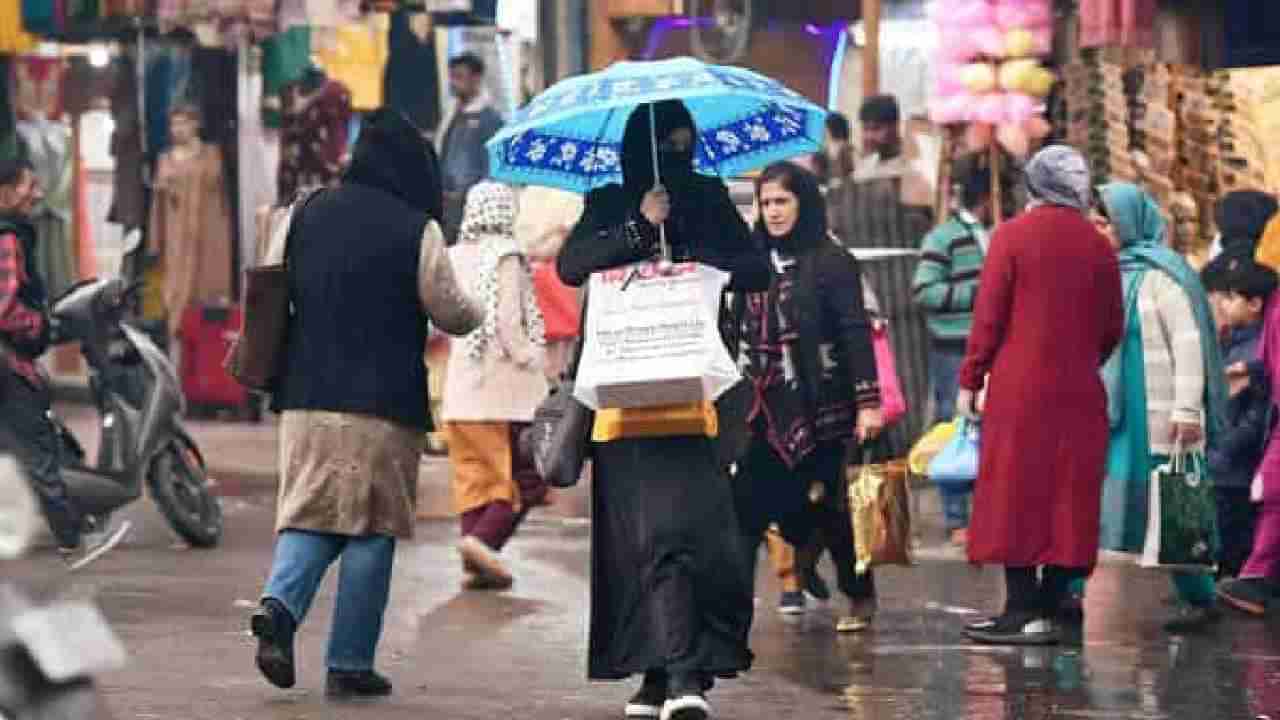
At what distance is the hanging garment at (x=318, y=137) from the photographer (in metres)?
23.3

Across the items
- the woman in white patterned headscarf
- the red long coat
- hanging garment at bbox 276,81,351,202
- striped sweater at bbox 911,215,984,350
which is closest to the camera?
the red long coat

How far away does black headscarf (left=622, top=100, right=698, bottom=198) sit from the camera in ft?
35.6

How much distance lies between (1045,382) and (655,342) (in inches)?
103

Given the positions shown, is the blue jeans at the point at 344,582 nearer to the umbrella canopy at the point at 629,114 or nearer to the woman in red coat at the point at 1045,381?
the umbrella canopy at the point at 629,114

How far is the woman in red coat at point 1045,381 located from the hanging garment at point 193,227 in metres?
12.1

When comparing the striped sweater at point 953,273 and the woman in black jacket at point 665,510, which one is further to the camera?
the striped sweater at point 953,273

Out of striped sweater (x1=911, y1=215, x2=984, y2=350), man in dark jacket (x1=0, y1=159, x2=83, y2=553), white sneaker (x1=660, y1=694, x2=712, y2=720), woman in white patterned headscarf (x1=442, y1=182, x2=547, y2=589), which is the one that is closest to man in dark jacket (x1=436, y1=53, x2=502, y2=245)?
striped sweater (x1=911, y1=215, x2=984, y2=350)

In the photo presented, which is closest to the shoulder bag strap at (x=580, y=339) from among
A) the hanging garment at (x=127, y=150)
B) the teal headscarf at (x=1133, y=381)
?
the teal headscarf at (x=1133, y=381)

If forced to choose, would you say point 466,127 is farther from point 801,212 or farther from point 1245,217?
point 801,212

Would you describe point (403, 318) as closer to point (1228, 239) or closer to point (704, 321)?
point (704, 321)

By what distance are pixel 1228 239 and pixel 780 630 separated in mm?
3341

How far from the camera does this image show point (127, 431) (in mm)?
15883

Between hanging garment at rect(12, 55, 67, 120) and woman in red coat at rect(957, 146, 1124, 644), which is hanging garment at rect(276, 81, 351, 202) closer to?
hanging garment at rect(12, 55, 67, 120)

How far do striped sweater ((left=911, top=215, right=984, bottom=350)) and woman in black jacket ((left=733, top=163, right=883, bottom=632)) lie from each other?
4.44m
